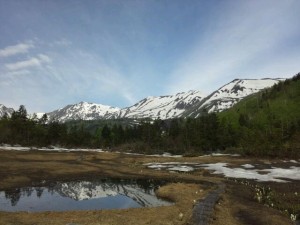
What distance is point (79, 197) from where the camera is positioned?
39.7m

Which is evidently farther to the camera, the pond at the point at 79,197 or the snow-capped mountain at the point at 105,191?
the snow-capped mountain at the point at 105,191

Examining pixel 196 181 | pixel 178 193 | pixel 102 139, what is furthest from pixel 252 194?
pixel 102 139

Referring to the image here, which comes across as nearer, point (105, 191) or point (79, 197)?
point (79, 197)

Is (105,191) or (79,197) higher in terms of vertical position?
(105,191)

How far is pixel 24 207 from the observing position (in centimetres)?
3241

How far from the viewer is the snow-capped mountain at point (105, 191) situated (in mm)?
39147

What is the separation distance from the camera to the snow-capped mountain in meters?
39.1

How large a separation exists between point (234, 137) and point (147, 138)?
1782 inches

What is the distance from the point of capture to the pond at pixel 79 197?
3384 cm

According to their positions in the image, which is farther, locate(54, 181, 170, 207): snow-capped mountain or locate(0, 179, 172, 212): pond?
locate(54, 181, 170, 207): snow-capped mountain

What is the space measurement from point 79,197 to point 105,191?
609cm

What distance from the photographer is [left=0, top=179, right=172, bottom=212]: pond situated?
3384 centimetres

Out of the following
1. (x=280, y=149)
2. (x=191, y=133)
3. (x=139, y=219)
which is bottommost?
(x=139, y=219)

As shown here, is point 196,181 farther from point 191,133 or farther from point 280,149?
point 191,133
